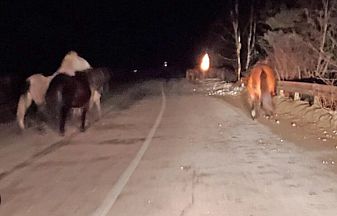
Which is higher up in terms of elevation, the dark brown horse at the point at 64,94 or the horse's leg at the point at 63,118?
the dark brown horse at the point at 64,94

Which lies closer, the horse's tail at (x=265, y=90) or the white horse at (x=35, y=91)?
the white horse at (x=35, y=91)

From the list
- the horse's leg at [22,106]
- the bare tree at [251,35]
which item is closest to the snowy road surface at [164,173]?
the horse's leg at [22,106]

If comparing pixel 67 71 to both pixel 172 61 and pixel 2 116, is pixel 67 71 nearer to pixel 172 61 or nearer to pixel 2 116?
pixel 2 116

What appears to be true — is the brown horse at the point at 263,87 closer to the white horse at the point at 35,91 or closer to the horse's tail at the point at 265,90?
the horse's tail at the point at 265,90

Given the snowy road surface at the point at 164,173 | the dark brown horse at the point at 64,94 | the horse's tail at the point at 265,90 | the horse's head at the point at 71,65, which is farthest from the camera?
the horse's tail at the point at 265,90

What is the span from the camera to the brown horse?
62.5 ft

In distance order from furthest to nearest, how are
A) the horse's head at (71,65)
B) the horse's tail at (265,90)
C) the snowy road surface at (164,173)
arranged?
1. the horse's tail at (265,90)
2. the horse's head at (71,65)
3. the snowy road surface at (164,173)

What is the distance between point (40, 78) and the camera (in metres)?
16.8

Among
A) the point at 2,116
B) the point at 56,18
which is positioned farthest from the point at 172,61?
the point at 2,116

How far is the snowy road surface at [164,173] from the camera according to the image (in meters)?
7.95

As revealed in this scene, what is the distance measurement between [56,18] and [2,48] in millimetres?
14522

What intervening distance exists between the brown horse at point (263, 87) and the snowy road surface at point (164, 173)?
211 centimetres

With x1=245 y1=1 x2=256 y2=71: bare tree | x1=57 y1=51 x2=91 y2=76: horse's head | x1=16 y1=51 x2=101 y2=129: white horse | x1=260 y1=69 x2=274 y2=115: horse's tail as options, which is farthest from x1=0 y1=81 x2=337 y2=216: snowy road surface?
x1=245 y1=1 x2=256 y2=71: bare tree

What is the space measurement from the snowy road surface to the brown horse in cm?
211
